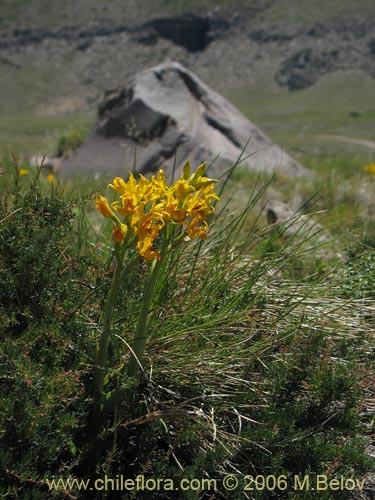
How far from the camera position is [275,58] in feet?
277

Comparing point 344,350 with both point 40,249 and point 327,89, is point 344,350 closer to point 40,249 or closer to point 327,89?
point 40,249

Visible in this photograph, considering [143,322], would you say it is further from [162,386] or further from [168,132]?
[168,132]

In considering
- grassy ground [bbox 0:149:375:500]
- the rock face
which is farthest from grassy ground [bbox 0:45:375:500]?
the rock face

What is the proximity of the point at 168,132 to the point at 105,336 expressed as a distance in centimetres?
718

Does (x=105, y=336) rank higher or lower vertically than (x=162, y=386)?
higher

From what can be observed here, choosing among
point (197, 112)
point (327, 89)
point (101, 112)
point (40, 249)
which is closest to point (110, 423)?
point (40, 249)

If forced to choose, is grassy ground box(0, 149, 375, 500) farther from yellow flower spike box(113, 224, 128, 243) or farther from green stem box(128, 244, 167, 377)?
yellow flower spike box(113, 224, 128, 243)

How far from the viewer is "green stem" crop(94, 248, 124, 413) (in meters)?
2.03

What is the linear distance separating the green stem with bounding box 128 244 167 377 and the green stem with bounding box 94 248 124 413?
0.10m

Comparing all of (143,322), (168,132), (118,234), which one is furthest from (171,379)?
(168,132)

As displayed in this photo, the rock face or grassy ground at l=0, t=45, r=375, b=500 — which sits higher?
grassy ground at l=0, t=45, r=375, b=500

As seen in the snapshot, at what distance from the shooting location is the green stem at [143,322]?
209 cm

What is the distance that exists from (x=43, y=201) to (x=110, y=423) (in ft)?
3.11

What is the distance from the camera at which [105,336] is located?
2105 mm
